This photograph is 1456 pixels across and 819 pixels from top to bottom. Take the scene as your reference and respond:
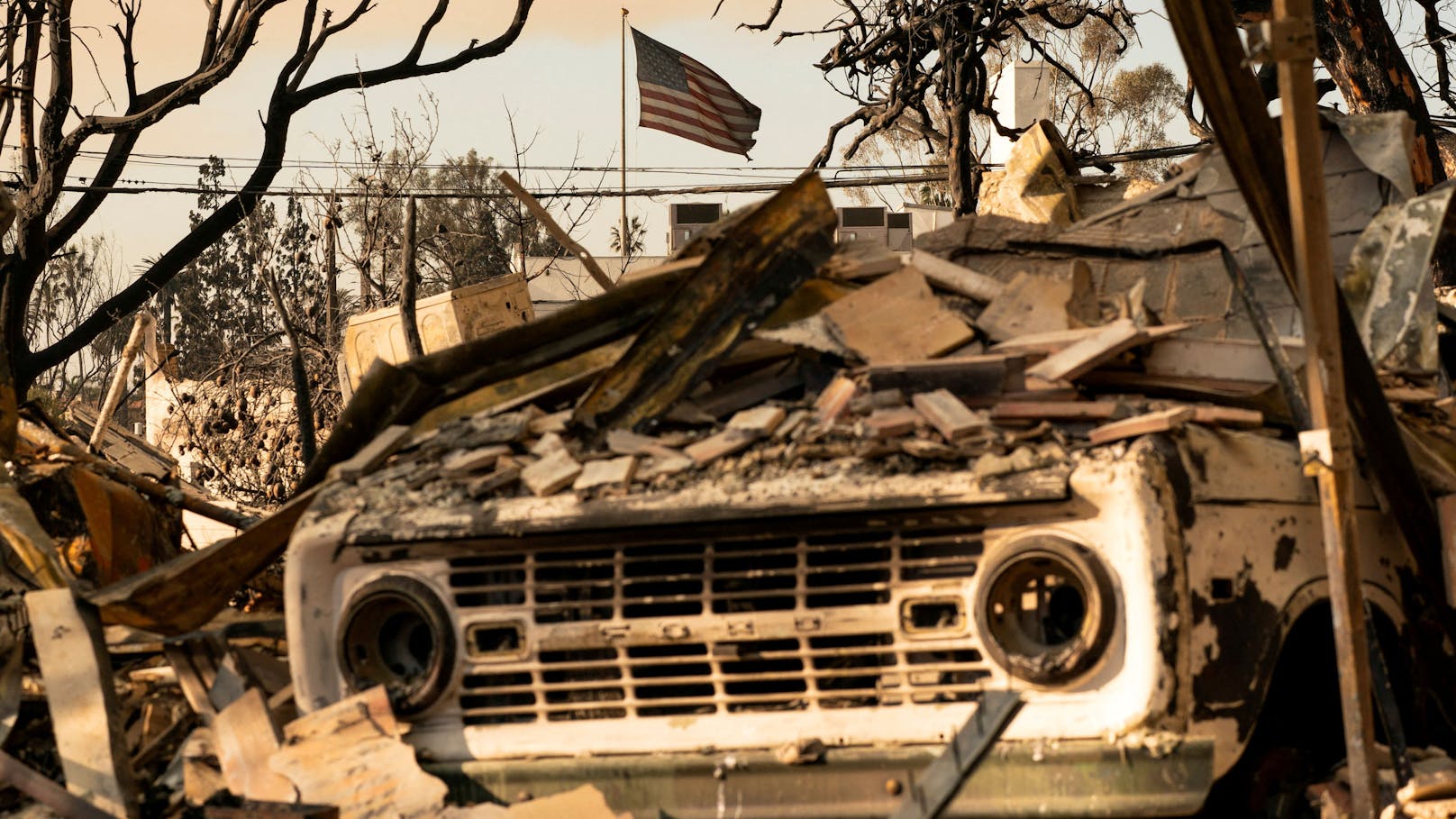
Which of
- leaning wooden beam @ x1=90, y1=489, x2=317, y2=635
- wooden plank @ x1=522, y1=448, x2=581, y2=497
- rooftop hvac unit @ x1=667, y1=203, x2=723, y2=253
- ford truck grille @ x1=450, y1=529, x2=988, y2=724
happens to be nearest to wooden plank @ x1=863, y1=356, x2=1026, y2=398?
ford truck grille @ x1=450, y1=529, x2=988, y2=724

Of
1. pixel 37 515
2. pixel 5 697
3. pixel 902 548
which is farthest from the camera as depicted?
pixel 37 515

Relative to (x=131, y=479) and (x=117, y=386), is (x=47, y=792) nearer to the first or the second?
(x=131, y=479)

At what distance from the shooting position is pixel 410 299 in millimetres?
7852

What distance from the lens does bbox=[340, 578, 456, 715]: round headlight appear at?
3.51m

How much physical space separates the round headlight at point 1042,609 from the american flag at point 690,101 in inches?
605

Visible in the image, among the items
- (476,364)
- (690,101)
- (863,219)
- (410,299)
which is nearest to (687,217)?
(863,219)

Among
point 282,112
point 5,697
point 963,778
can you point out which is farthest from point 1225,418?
point 282,112

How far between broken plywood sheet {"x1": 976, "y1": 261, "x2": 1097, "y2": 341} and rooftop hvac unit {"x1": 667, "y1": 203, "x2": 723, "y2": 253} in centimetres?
2467

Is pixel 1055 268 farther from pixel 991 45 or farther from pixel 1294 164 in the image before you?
pixel 991 45

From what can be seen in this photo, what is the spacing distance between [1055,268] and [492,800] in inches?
91.0

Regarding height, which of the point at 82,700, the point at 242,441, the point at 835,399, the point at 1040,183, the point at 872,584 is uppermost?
the point at 1040,183

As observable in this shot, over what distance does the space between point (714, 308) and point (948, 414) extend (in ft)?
2.53

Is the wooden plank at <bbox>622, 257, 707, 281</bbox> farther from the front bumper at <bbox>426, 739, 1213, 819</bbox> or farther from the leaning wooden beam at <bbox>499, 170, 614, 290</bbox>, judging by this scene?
the front bumper at <bbox>426, 739, 1213, 819</bbox>

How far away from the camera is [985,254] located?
4887 millimetres
